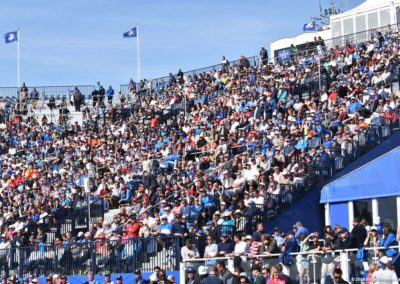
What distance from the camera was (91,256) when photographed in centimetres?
3078

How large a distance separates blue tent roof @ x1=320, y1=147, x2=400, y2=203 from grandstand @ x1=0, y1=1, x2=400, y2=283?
0.14ft

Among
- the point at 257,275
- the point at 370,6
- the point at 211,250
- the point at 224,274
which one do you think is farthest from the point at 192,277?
the point at 370,6

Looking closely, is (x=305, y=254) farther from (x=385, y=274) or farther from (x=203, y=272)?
(x=385, y=274)

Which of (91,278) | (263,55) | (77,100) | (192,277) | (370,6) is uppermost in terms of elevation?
(370,6)

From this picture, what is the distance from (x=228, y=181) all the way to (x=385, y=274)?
12.0 meters

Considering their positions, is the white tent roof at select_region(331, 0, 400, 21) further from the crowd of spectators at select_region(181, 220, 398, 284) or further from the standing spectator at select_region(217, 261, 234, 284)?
the standing spectator at select_region(217, 261, 234, 284)

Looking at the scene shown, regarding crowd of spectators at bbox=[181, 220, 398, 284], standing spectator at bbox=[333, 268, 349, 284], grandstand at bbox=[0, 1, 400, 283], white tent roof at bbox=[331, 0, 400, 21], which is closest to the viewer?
standing spectator at bbox=[333, 268, 349, 284]

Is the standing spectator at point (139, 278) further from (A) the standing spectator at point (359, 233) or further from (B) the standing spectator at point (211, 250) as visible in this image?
(A) the standing spectator at point (359, 233)

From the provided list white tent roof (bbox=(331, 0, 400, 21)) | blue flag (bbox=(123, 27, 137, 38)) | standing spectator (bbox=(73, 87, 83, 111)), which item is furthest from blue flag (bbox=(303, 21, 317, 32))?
standing spectator (bbox=(73, 87, 83, 111))

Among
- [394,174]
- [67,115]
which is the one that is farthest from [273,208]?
[67,115]

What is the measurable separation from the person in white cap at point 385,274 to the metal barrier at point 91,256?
7922mm

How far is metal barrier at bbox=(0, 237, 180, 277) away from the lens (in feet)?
96.4

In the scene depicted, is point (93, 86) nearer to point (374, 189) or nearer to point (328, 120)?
point (328, 120)

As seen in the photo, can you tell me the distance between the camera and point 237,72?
5144 cm
